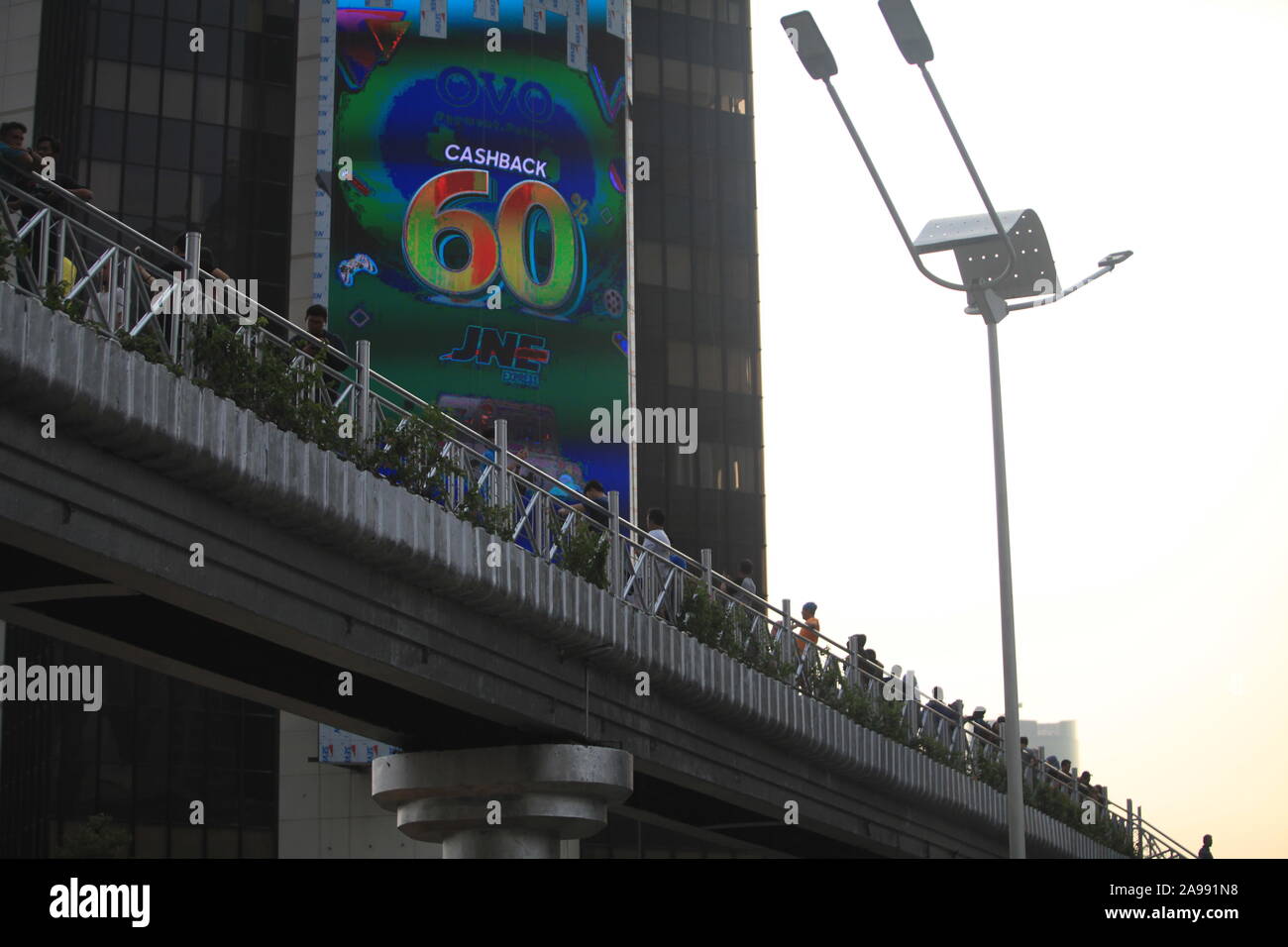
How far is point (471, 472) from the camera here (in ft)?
61.9

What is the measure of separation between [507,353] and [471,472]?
29955 mm

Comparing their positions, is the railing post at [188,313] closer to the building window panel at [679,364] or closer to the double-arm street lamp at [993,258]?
the double-arm street lamp at [993,258]

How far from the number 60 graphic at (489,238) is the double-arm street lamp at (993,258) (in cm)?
2774

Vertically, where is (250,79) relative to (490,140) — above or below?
above

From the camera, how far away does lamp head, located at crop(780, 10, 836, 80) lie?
67.7ft

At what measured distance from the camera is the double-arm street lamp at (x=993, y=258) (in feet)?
65.5

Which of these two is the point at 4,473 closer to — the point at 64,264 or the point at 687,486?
the point at 64,264

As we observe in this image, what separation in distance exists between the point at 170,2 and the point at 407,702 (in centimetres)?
4043

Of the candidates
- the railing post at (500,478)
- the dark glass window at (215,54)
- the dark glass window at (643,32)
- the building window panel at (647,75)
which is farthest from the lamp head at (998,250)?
the dark glass window at (643,32)

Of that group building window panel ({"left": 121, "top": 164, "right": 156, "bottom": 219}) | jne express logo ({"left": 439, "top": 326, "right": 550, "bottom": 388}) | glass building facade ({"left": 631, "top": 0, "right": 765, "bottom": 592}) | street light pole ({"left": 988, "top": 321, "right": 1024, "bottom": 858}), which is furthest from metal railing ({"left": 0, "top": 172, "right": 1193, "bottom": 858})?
building window panel ({"left": 121, "top": 164, "right": 156, "bottom": 219})

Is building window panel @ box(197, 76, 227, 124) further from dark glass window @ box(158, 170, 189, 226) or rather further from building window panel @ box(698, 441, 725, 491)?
building window panel @ box(698, 441, 725, 491)

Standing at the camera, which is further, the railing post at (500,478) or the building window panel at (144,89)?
the building window panel at (144,89)
